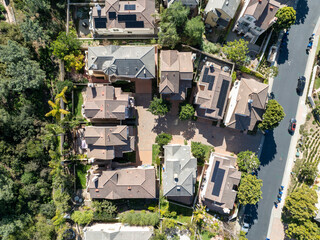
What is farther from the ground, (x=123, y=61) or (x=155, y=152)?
(x=123, y=61)

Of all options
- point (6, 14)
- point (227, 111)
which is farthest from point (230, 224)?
point (6, 14)

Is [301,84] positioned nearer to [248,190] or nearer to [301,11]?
[301,11]

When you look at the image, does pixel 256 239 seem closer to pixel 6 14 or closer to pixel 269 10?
pixel 269 10

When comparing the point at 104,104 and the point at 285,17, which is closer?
the point at 285,17

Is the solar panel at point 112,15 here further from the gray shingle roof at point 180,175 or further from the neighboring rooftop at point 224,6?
the gray shingle roof at point 180,175

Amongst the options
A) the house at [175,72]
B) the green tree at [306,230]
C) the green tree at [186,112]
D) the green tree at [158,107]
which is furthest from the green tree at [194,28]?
the green tree at [306,230]

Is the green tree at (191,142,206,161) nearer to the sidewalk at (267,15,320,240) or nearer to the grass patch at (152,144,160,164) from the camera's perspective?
the grass patch at (152,144,160,164)

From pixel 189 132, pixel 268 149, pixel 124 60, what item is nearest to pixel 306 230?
pixel 268 149
